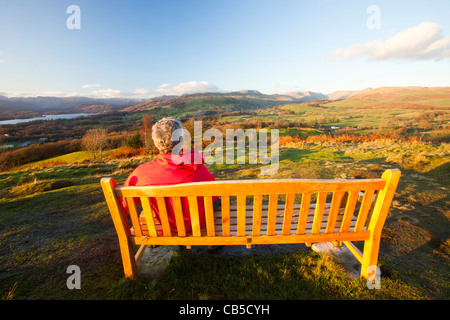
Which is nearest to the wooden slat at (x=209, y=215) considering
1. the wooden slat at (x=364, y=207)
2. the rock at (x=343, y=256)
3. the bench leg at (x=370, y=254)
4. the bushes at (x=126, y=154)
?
the wooden slat at (x=364, y=207)

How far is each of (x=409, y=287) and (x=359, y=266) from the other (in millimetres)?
529

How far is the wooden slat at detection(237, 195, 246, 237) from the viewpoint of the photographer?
2.10 m

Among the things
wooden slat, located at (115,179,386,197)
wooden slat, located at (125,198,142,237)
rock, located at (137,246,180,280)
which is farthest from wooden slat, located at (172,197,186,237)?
rock, located at (137,246,180,280)

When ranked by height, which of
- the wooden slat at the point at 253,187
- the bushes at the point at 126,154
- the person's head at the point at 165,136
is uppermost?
the person's head at the point at 165,136

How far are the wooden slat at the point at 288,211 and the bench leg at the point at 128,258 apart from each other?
1946mm

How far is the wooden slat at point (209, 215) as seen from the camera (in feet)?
7.16

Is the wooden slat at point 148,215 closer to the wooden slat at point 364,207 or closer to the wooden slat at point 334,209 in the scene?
the wooden slat at point 334,209

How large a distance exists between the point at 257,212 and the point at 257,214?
3cm

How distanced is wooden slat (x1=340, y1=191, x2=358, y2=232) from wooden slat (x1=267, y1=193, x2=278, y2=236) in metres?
0.85

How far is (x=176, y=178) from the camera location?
7.78 ft
